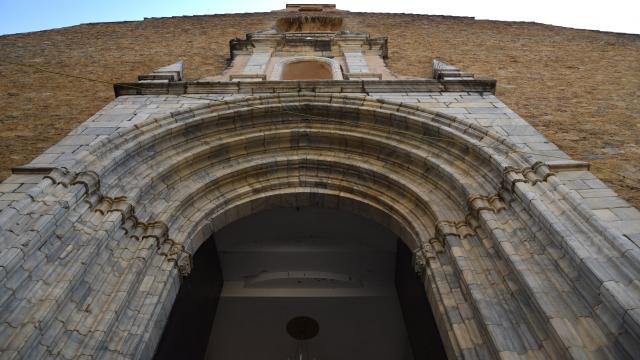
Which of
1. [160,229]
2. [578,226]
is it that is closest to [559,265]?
[578,226]

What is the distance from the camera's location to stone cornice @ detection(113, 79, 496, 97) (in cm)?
686

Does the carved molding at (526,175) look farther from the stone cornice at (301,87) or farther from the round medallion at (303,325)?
the round medallion at (303,325)

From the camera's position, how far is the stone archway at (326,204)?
11.2 feet

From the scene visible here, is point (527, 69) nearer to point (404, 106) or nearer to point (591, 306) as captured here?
point (404, 106)

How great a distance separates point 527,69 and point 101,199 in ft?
26.7

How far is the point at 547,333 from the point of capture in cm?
341

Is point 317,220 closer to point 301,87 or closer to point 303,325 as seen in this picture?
point 303,325

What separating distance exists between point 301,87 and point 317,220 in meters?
2.49

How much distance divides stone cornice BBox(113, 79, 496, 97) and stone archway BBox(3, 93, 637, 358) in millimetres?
298

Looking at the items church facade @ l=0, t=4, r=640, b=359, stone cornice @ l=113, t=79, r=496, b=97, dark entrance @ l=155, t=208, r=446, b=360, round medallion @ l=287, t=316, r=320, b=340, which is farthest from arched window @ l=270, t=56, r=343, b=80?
round medallion @ l=287, t=316, r=320, b=340

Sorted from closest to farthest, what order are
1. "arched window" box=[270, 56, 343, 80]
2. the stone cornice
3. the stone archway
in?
the stone archway, the stone cornice, "arched window" box=[270, 56, 343, 80]

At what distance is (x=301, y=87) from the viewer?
6.88 metres

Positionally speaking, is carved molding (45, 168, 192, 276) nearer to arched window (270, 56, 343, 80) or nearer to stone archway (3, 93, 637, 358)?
stone archway (3, 93, 637, 358)

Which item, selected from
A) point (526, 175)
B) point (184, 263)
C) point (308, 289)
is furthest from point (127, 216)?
point (308, 289)
